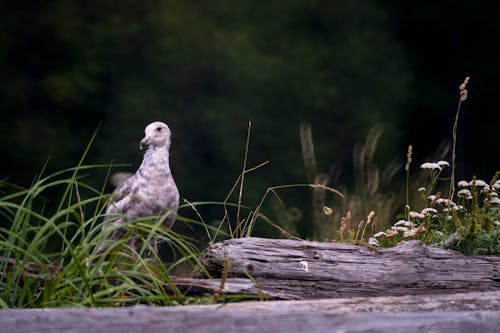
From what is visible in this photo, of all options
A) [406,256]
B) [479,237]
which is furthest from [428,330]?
[479,237]

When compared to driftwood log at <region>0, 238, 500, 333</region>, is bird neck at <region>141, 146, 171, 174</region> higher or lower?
higher

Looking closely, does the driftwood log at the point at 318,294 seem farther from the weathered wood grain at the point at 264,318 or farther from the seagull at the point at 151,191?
the seagull at the point at 151,191

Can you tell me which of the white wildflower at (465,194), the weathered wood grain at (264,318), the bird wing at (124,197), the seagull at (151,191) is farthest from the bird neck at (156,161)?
the weathered wood grain at (264,318)

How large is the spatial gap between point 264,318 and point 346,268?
1078mm

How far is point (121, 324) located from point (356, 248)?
1.44 meters

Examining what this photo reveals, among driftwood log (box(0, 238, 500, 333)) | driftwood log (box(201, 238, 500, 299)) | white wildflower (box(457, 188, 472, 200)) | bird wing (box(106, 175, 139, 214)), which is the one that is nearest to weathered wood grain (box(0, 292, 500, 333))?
driftwood log (box(0, 238, 500, 333))

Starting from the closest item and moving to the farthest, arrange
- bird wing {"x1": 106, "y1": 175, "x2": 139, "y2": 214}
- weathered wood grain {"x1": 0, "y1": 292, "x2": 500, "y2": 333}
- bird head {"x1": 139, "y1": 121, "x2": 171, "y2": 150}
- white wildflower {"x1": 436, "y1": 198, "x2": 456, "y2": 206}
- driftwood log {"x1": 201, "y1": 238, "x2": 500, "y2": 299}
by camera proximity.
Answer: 1. weathered wood grain {"x1": 0, "y1": 292, "x2": 500, "y2": 333}
2. driftwood log {"x1": 201, "y1": 238, "x2": 500, "y2": 299}
3. white wildflower {"x1": 436, "y1": 198, "x2": 456, "y2": 206}
4. bird wing {"x1": 106, "y1": 175, "x2": 139, "y2": 214}
5. bird head {"x1": 139, "y1": 121, "x2": 171, "y2": 150}

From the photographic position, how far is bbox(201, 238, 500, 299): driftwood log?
9.62 feet

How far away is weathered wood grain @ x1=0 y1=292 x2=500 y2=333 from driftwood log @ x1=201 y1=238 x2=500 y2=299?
0.71m

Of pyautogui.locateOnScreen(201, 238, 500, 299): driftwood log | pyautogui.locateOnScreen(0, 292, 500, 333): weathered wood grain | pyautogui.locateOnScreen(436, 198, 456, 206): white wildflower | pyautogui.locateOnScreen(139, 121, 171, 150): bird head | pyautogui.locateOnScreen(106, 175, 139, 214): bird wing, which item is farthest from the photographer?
pyautogui.locateOnScreen(139, 121, 171, 150): bird head

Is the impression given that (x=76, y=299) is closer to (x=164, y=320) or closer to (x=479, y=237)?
(x=164, y=320)

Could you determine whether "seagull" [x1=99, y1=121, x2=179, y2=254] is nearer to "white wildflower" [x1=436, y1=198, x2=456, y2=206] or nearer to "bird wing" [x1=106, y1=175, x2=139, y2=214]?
"bird wing" [x1=106, y1=175, x2=139, y2=214]

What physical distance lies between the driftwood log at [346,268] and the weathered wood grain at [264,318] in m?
0.71

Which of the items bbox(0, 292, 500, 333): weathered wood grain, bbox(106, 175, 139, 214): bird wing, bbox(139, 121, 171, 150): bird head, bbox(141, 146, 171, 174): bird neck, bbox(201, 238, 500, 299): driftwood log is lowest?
bbox(201, 238, 500, 299): driftwood log
